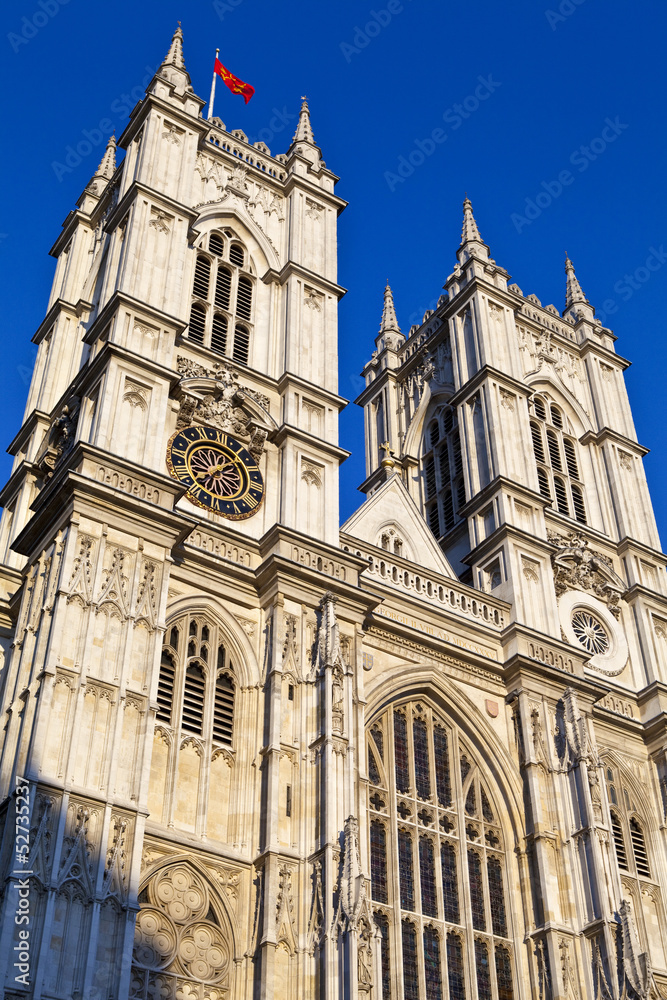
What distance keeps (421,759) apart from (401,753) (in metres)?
0.57

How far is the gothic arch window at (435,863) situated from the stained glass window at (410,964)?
0.07 ft

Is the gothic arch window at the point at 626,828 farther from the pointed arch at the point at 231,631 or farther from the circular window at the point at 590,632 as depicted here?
the pointed arch at the point at 231,631

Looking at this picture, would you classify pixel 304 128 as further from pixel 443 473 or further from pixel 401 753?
pixel 401 753

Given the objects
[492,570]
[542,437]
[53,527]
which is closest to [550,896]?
[492,570]

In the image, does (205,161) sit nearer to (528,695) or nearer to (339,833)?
(528,695)

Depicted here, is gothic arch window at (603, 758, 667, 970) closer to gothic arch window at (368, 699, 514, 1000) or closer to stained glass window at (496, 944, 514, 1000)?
gothic arch window at (368, 699, 514, 1000)

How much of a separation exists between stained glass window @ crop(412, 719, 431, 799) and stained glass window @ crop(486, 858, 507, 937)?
79.1 inches

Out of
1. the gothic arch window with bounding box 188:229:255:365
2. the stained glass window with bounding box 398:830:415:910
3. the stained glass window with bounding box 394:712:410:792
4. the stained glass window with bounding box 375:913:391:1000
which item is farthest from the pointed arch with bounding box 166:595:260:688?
the gothic arch window with bounding box 188:229:255:365

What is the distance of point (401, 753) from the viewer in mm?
25531

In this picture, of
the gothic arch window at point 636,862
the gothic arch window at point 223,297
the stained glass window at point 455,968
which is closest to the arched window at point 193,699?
the stained glass window at point 455,968

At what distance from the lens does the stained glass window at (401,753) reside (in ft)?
82.2

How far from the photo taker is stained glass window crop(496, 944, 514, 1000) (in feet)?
77.0

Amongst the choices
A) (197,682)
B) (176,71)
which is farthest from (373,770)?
(176,71)

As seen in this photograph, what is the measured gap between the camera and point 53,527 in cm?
2308
